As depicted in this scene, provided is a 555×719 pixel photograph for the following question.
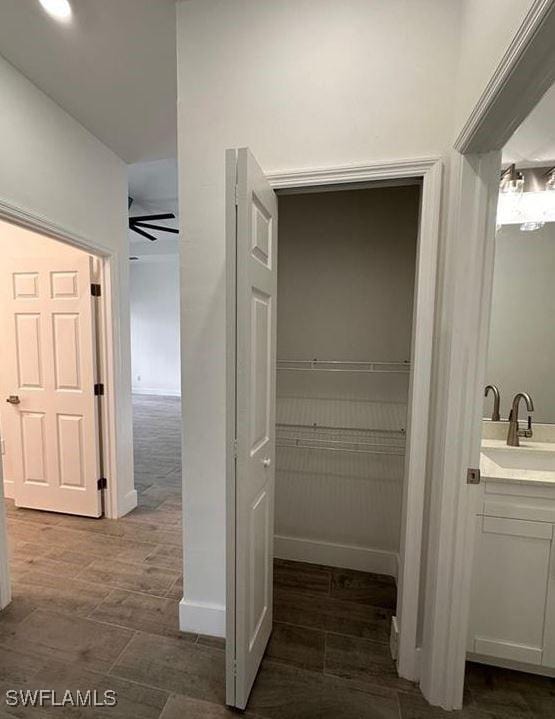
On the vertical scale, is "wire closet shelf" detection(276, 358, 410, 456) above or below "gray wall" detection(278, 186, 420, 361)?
below

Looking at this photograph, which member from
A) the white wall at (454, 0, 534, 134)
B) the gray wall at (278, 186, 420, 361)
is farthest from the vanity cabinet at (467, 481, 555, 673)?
the white wall at (454, 0, 534, 134)

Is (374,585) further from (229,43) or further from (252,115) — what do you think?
(229,43)

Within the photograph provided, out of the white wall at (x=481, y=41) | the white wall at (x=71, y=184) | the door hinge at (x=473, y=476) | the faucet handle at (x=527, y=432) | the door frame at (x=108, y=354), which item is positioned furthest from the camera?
the door frame at (x=108, y=354)

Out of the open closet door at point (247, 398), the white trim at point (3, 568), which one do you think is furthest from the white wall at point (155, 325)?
the open closet door at point (247, 398)

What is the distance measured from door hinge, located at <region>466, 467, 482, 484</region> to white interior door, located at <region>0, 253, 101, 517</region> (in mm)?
2643

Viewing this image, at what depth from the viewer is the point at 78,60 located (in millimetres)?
1846

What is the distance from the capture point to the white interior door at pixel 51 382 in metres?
2.73

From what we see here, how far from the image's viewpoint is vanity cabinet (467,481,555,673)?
4.73 ft

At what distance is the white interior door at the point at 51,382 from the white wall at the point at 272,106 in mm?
1584

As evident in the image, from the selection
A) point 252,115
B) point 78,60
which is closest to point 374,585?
point 252,115

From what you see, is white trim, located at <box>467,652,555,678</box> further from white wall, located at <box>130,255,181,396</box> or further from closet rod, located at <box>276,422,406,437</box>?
white wall, located at <box>130,255,181,396</box>

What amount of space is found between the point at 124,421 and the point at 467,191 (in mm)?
2874

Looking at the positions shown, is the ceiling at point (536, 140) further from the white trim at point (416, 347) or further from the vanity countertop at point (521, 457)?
the vanity countertop at point (521, 457)

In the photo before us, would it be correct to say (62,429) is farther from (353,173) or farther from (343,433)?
(353,173)
